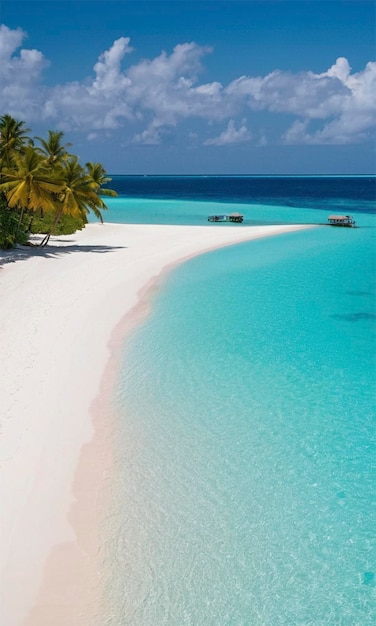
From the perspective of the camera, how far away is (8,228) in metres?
30.3

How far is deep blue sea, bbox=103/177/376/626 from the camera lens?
6637 mm

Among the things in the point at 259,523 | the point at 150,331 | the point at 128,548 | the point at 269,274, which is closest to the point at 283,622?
the point at 259,523

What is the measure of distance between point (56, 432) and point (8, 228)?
22.7 metres

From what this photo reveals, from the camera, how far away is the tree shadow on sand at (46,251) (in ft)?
93.2

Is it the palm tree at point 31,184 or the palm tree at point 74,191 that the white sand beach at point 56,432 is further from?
the palm tree at point 74,191

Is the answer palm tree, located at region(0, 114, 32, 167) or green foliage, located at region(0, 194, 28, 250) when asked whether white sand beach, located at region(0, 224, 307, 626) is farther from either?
palm tree, located at region(0, 114, 32, 167)

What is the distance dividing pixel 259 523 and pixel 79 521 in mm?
2795

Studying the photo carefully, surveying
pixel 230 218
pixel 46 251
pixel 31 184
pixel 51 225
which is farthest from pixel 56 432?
pixel 230 218

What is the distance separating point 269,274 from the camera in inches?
1126

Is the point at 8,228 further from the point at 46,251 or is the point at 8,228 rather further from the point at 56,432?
the point at 56,432

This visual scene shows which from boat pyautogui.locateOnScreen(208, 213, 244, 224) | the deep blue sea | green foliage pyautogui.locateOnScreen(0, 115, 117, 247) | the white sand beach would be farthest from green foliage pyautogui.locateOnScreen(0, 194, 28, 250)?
boat pyautogui.locateOnScreen(208, 213, 244, 224)

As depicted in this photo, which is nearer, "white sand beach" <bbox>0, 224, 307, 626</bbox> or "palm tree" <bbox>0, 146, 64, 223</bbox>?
"white sand beach" <bbox>0, 224, 307, 626</bbox>

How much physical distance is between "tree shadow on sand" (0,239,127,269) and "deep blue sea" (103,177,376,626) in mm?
12248

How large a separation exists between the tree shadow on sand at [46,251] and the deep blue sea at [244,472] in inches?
482
